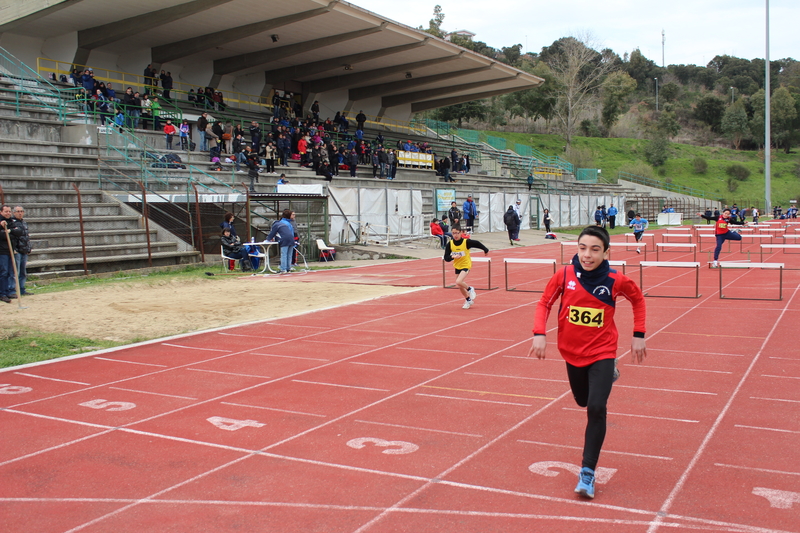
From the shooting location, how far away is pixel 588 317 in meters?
4.86

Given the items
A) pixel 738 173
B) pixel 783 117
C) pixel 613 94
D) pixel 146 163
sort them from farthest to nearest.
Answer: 1. pixel 783 117
2. pixel 613 94
3. pixel 738 173
4. pixel 146 163

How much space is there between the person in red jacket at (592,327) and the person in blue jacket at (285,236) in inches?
640

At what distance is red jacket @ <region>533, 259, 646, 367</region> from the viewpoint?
4812mm

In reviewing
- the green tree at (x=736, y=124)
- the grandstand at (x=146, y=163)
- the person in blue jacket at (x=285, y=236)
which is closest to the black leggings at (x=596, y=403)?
the grandstand at (x=146, y=163)

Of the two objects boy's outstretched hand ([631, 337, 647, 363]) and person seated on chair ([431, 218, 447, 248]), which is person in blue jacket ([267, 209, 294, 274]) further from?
boy's outstretched hand ([631, 337, 647, 363])

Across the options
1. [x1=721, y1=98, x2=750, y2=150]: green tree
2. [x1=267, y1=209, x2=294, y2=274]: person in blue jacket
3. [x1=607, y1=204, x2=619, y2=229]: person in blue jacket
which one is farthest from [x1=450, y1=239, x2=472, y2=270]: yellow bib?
[x1=721, y1=98, x2=750, y2=150]: green tree

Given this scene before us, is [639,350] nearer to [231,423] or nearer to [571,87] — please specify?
[231,423]

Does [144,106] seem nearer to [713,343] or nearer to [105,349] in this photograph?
[105,349]

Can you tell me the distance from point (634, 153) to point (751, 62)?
62.7 meters

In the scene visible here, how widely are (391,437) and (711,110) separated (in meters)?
106

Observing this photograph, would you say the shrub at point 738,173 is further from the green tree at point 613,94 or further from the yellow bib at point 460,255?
the yellow bib at point 460,255

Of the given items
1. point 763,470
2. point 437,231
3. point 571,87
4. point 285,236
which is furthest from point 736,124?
point 763,470

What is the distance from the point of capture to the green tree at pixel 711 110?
324 feet

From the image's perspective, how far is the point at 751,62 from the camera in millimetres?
128375
